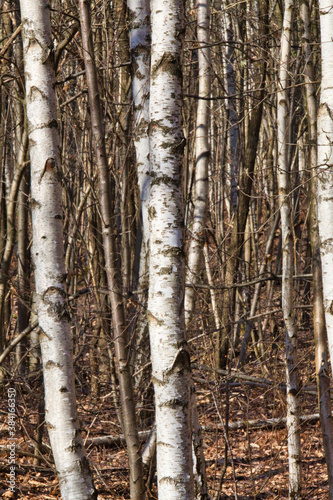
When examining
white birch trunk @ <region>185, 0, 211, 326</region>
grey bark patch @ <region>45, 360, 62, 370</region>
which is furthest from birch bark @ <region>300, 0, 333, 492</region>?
grey bark patch @ <region>45, 360, 62, 370</region>

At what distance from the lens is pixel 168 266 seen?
2.40 metres

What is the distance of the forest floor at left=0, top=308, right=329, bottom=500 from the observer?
3.97 metres

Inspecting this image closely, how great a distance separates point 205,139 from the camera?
4184 mm

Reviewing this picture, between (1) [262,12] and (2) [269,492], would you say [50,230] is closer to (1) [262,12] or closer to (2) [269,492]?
(2) [269,492]

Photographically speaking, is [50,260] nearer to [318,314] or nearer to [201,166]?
[201,166]

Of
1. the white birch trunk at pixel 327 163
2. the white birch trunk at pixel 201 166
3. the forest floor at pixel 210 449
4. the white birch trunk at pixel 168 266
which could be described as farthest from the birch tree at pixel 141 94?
the white birch trunk at pixel 327 163

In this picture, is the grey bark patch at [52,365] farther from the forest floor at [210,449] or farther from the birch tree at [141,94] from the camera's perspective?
the forest floor at [210,449]

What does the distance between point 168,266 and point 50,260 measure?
69 cm

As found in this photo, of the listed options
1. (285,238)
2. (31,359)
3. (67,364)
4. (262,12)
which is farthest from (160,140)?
(262,12)

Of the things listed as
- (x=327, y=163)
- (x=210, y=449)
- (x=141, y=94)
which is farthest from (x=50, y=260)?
(x=210, y=449)

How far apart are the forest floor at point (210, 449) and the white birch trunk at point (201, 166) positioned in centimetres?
53

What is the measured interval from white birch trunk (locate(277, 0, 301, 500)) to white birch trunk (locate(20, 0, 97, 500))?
2.05 m

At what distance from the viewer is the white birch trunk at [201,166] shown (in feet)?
12.9

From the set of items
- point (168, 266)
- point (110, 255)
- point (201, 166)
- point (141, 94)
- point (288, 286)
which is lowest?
point (168, 266)
